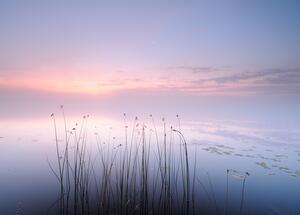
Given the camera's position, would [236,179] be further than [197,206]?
Yes

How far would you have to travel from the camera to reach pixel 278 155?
36.6ft

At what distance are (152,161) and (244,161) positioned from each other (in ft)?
11.7

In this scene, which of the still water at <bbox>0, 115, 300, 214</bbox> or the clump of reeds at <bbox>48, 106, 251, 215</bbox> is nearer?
the clump of reeds at <bbox>48, 106, 251, 215</bbox>

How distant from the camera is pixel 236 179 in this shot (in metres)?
8.84

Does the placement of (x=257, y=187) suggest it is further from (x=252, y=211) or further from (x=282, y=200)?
(x=252, y=211)

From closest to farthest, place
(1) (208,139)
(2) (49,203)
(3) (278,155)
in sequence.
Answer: (2) (49,203) < (3) (278,155) < (1) (208,139)

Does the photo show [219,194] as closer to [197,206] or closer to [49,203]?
[197,206]

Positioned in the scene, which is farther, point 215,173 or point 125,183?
point 215,173

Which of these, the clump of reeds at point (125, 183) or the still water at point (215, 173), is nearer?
the clump of reeds at point (125, 183)

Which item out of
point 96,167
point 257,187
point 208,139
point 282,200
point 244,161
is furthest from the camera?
point 208,139

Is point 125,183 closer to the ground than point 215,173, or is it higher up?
higher up

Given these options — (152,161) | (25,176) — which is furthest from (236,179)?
(25,176)

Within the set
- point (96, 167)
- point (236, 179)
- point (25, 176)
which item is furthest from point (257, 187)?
point (25, 176)

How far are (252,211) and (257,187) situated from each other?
1.66 metres
